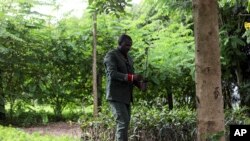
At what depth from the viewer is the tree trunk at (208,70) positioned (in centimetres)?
305

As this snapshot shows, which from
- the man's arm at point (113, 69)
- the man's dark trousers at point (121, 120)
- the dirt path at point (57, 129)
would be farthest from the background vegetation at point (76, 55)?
the man's dark trousers at point (121, 120)

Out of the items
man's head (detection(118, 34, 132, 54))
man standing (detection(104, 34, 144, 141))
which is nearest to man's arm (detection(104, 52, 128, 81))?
man standing (detection(104, 34, 144, 141))

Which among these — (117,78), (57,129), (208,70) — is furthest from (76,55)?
(208,70)

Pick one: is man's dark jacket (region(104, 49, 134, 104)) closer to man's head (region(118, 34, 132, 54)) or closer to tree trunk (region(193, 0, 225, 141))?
man's head (region(118, 34, 132, 54))

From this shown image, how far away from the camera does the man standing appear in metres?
5.90

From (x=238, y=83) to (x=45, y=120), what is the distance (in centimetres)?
512

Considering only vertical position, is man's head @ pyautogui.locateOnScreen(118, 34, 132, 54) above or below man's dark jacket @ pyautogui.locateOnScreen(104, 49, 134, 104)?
above

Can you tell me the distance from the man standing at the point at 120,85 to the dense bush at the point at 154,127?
1038 millimetres

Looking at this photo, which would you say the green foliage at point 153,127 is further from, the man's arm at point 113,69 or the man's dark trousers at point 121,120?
the man's arm at point 113,69

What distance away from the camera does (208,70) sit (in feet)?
10.0

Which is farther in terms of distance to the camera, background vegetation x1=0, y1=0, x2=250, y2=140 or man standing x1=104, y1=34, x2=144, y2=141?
background vegetation x1=0, y1=0, x2=250, y2=140

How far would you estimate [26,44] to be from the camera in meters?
11.2

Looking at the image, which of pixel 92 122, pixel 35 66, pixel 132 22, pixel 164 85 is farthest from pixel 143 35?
pixel 92 122

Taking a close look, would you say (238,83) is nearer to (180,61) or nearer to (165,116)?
(180,61)
